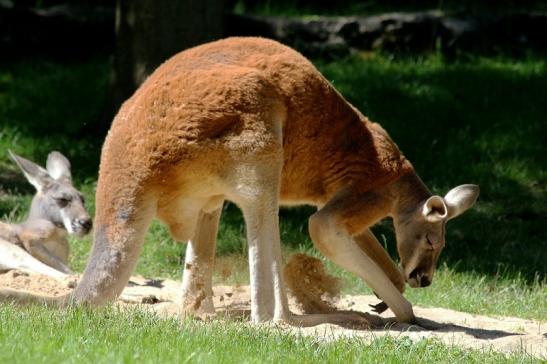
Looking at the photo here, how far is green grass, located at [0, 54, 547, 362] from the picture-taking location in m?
5.95

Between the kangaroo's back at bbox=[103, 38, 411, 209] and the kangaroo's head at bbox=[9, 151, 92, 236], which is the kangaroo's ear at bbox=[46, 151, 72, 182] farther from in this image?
the kangaroo's back at bbox=[103, 38, 411, 209]

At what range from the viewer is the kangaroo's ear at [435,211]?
7.79 metres

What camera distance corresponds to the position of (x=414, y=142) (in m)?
12.4

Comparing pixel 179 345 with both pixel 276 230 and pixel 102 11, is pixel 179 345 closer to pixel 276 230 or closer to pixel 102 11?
pixel 276 230

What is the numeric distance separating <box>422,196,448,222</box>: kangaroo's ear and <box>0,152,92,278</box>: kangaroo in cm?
297

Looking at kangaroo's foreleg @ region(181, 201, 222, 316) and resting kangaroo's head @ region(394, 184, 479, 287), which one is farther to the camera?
resting kangaroo's head @ region(394, 184, 479, 287)

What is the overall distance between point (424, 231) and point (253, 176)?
148 cm

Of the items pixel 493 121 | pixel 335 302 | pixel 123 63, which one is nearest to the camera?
pixel 335 302

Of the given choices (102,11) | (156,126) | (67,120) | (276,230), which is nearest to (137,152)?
(156,126)

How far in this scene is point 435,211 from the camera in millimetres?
7859

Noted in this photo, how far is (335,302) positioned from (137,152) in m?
2.05

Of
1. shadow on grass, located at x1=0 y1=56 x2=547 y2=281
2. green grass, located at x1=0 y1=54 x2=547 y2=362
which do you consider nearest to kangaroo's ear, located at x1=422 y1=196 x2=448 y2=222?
green grass, located at x1=0 y1=54 x2=547 y2=362

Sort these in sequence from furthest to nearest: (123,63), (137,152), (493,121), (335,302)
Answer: (493,121) → (123,63) → (335,302) → (137,152)

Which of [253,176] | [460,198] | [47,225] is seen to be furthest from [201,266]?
[47,225]
